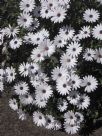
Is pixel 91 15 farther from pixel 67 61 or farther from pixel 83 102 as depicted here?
pixel 83 102

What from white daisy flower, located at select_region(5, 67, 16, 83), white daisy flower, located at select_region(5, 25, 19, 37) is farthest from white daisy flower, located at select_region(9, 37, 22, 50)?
white daisy flower, located at select_region(5, 67, 16, 83)

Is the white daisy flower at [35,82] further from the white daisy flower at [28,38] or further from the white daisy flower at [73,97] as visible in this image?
the white daisy flower at [28,38]

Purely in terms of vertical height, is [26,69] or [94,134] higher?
[26,69]

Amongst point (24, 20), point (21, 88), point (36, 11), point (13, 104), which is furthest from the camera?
point (36, 11)

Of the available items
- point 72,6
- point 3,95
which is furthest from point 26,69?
point 72,6

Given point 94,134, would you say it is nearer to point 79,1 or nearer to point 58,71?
point 58,71

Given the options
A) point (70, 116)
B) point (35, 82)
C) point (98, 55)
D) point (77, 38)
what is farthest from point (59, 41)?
point (70, 116)
